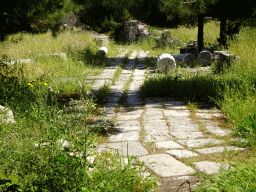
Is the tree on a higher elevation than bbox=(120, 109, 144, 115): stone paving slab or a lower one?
higher

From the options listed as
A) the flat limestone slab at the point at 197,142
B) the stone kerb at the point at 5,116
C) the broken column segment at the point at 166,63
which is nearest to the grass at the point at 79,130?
the stone kerb at the point at 5,116

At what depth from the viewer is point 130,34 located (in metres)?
18.0

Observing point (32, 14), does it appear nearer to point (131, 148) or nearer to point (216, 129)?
point (131, 148)

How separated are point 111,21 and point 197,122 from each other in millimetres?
16156

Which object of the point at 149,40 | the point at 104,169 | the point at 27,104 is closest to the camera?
the point at 104,169

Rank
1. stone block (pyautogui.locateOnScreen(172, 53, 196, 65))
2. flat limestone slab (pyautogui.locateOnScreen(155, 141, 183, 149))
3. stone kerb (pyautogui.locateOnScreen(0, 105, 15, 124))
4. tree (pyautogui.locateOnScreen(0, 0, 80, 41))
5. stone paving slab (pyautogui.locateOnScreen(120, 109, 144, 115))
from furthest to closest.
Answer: stone block (pyautogui.locateOnScreen(172, 53, 196, 65))
tree (pyautogui.locateOnScreen(0, 0, 80, 41))
stone paving slab (pyautogui.locateOnScreen(120, 109, 144, 115))
flat limestone slab (pyautogui.locateOnScreen(155, 141, 183, 149))
stone kerb (pyautogui.locateOnScreen(0, 105, 15, 124))

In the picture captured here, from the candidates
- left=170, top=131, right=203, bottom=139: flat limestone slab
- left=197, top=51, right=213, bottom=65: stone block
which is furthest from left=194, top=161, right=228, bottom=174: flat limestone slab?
left=197, top=51, right=213, bottom=65: stone block

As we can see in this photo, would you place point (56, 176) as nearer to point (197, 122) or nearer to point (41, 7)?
point (197, 122)

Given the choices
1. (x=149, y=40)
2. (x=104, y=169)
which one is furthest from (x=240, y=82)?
(x=149, y=40)

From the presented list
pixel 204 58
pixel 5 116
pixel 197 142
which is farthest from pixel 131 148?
pixel 204 58

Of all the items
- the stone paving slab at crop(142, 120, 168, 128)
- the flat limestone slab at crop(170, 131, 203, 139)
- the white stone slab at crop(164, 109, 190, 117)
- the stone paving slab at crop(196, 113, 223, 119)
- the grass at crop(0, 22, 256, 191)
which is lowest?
the flat limestone slab at crop(170, 131, 203, 139)

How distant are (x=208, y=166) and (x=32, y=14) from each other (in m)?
4.80

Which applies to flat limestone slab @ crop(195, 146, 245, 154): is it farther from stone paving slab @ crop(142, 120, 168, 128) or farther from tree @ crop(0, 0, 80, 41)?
tree @ crop(0, 0, 80, 41)

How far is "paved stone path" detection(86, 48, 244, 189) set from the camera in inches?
110
